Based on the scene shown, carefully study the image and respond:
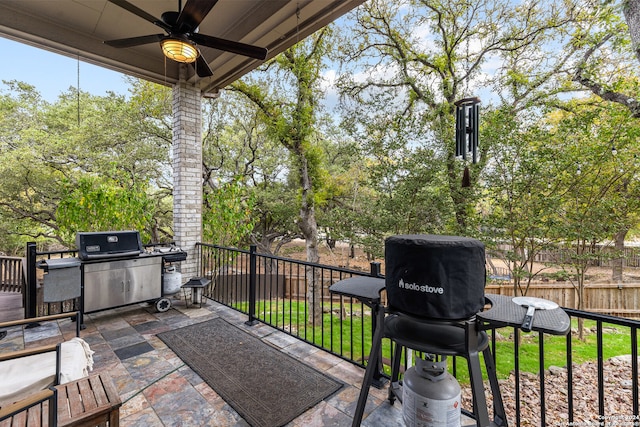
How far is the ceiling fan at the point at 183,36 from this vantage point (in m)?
2.36

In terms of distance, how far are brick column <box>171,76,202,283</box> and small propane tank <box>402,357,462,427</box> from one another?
4001 millimetres

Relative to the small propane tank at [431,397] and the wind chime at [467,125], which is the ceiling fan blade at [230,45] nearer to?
the wind chime at [467,125]

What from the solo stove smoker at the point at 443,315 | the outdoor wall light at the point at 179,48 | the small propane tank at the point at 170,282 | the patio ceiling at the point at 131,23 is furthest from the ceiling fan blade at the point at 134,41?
the solo stove smoker at the point at 443,315

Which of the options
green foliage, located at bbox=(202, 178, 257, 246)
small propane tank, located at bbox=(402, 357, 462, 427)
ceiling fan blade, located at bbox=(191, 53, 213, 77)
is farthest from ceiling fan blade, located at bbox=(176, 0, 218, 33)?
small propane tank, located at bbox=(402, 357, 462, 427)

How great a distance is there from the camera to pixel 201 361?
2.54 metres

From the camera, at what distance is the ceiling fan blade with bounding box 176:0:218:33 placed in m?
2.27

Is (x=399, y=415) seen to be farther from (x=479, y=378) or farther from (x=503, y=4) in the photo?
(x=503, y=4)

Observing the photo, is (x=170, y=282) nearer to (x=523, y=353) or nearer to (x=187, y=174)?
(x=187, y=174)

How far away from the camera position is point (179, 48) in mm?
2639

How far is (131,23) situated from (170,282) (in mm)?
3448

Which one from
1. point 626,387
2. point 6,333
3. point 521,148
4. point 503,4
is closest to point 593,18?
point 503,4

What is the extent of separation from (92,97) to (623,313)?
17521 millimetres

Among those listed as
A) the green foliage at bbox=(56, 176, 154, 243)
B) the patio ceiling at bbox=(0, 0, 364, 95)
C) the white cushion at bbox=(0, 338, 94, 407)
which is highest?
the patio ceiling at bbox=(0, 0, 364, 95)

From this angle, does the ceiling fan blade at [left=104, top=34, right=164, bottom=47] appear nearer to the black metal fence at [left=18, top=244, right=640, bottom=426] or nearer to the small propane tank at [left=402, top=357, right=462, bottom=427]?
the black metal fence at [left=18, top=244, right=640, bottom=426]
